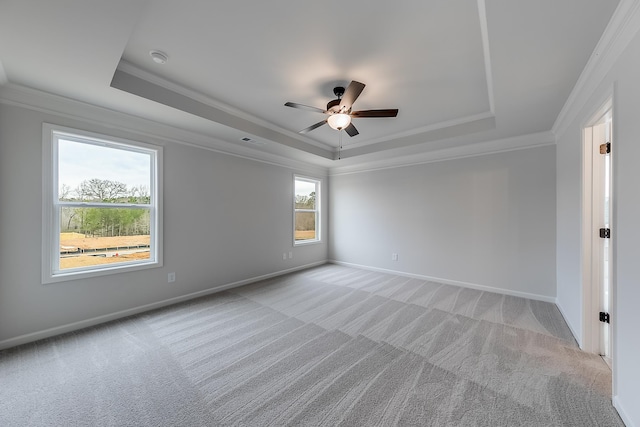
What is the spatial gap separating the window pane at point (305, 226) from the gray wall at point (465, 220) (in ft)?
2.66

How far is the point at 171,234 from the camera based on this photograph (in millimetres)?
3422

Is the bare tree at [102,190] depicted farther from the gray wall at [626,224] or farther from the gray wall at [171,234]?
the gray wall at [626,224]

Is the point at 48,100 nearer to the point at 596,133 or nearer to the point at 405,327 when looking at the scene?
the point at 405,327

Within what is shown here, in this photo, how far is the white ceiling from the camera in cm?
152

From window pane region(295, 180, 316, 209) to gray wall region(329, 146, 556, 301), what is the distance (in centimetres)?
83

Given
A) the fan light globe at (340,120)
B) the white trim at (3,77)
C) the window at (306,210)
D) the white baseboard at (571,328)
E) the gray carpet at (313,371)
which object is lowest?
the gray carpet at (313,371)

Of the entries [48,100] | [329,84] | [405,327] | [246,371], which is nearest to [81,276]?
[48,100]

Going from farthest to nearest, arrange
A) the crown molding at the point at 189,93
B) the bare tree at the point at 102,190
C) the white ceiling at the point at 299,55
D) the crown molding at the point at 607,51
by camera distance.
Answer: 1. the bare tree at the point at 102,190
2. the crown molding at the point at 189,93
3. the white ceiling at the point at 299,55
4. the crown molding at the point at 607,51

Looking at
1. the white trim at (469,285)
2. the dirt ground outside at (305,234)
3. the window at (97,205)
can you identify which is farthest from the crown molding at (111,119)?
the white trim at (469,285)

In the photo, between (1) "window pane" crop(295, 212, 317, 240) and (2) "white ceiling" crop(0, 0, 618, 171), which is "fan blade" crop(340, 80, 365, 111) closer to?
(2) "white ceiling" crop(0, 0, 618, 171)

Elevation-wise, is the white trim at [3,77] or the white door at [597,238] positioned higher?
the white trim at [3,77]

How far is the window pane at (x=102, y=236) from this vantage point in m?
2.68

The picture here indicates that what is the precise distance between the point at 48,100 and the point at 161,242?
1.86 m

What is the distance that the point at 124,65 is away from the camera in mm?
2238
